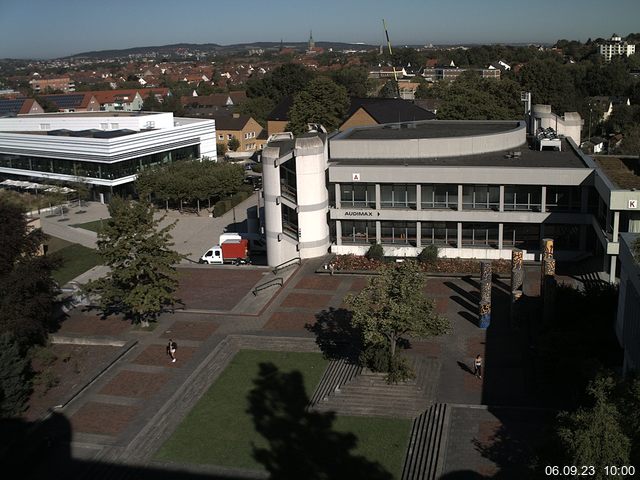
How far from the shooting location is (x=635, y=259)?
72.5ft

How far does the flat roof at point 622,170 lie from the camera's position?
3444 centimetres

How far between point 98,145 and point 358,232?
A: 32725 mm

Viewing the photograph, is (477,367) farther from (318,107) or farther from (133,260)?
(318,107)

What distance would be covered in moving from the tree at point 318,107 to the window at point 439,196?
1552 inches

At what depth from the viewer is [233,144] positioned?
9081cm

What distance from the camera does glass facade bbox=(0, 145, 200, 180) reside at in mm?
65438

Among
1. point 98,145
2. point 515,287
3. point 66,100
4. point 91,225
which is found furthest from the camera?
point 66,100

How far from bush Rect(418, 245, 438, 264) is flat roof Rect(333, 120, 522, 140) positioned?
347 inches

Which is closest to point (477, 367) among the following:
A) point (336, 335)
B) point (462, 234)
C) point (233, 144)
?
point (336, 335)

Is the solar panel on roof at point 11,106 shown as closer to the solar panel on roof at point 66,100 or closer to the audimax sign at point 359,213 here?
the solar panel on roof at point 66,100

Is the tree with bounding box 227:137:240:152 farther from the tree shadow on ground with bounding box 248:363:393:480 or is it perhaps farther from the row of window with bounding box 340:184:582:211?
the tree shadow on ground with bounding box 248:363:393:480

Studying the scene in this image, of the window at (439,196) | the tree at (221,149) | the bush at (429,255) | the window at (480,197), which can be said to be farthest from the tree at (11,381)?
the tree at (221,149)

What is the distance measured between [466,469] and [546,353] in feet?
19.7

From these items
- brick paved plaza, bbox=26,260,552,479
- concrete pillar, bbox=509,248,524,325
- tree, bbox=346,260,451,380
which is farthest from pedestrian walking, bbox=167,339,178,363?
concrete pillar, bbox=509,248,524,325
